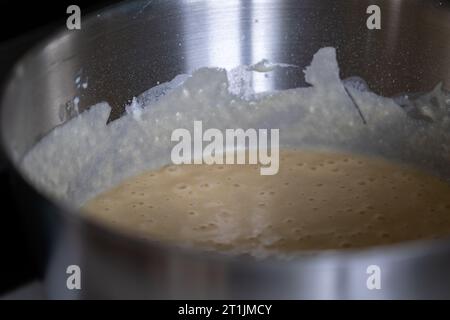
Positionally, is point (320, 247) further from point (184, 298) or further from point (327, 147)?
point (184, 298)

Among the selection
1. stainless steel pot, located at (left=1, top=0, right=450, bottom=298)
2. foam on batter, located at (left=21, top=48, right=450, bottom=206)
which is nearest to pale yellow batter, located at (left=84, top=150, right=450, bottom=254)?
foam on batter, located at (left=21, top=48, right=450, bottom=206)

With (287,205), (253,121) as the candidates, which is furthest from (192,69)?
(287,205)

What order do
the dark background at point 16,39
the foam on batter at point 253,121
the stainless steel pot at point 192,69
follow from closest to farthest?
the stainless steel pot at point 192,69 < the dark background at point 16,39 < the foam on batter at point 253,121

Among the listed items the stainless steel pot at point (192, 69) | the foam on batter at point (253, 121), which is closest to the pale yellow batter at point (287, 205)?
the foam on batter at point (253, 121)

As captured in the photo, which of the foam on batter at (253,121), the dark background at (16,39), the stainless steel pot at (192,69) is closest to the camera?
the stainless steel pot at (192,69)

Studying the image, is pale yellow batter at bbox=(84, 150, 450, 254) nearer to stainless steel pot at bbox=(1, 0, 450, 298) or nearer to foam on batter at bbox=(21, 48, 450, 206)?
foam on batter at bbox=(21, 48, 450, 206)

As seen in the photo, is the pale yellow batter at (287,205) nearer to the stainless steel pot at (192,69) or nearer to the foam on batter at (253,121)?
the foam on batter at (253,121)
